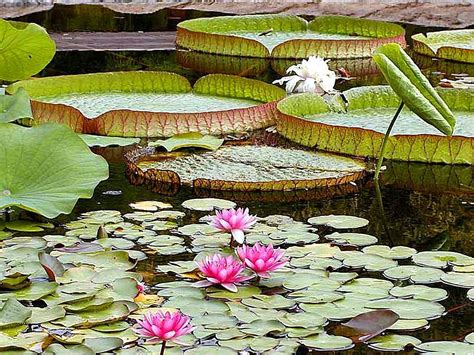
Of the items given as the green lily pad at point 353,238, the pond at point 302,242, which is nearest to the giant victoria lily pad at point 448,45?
the pond at point 302,242

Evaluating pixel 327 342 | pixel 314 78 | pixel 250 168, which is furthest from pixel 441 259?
pixel 314 78

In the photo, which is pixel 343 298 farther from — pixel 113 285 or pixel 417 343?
pixel 113 285

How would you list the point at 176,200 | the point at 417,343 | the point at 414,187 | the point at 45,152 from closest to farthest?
1. the point at 417,343
2. the point at 45,152
3. the point at 176,200
4. the point at 414,187

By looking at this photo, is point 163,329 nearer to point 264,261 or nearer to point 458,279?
point 264,261

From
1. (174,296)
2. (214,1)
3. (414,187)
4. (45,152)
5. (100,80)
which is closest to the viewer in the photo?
(174,296)

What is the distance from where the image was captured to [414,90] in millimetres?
2180

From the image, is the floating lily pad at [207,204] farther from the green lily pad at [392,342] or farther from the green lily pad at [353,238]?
the green lily pad at [392,342]

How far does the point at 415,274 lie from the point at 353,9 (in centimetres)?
440

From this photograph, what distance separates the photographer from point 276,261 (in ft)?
5.46

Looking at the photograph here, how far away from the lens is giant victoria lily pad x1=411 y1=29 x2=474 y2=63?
4176mm

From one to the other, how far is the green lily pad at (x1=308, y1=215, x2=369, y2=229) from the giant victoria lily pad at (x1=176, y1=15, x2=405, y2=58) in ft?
7.14

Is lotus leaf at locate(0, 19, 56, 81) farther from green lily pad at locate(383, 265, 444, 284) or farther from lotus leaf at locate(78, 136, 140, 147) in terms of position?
green lily pad at locate(383, 265, 444, 284)

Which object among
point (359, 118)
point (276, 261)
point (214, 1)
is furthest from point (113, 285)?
point (214, 1)

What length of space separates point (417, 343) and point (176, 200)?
0.83 meters
